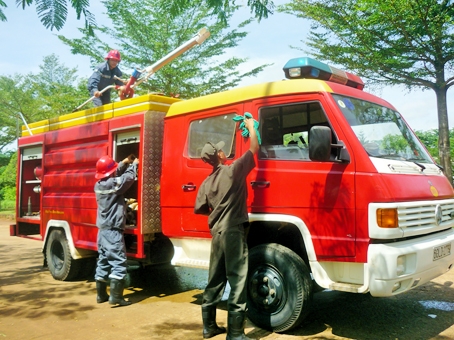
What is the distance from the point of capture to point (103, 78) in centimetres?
727

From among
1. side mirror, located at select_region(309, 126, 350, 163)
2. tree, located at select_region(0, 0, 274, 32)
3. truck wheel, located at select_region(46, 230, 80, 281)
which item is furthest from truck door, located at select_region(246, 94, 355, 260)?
truck wheel, located at select_region(46, 230, 80, 281)

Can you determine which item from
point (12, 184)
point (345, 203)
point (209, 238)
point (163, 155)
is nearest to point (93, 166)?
point (163, 155)

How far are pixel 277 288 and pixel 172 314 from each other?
145 centimetres

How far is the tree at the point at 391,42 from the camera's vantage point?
9570 mm

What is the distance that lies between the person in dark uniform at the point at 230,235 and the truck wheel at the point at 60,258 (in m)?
3.33

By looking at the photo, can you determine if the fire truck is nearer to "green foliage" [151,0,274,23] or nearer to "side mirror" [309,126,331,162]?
"side mirror" [309,126,331,162]

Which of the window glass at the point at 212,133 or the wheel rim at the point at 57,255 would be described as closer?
the window glass at the point at 212,133

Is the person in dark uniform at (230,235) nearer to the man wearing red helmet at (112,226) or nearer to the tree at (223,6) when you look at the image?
the tree at (223,6)

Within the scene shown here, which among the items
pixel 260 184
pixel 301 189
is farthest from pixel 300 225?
pixel 260 184

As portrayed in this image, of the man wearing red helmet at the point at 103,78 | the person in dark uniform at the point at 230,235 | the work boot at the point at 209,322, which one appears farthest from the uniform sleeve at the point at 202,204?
the man wearing red helmet at the point at 103,78

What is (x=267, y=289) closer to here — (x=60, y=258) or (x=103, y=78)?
(x=60, y=258)

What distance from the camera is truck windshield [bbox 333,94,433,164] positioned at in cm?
422

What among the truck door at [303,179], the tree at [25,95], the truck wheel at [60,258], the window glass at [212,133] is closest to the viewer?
the truck door at [303,179]

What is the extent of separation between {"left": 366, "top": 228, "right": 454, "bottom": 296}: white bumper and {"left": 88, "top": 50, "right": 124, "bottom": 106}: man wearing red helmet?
4933mm
